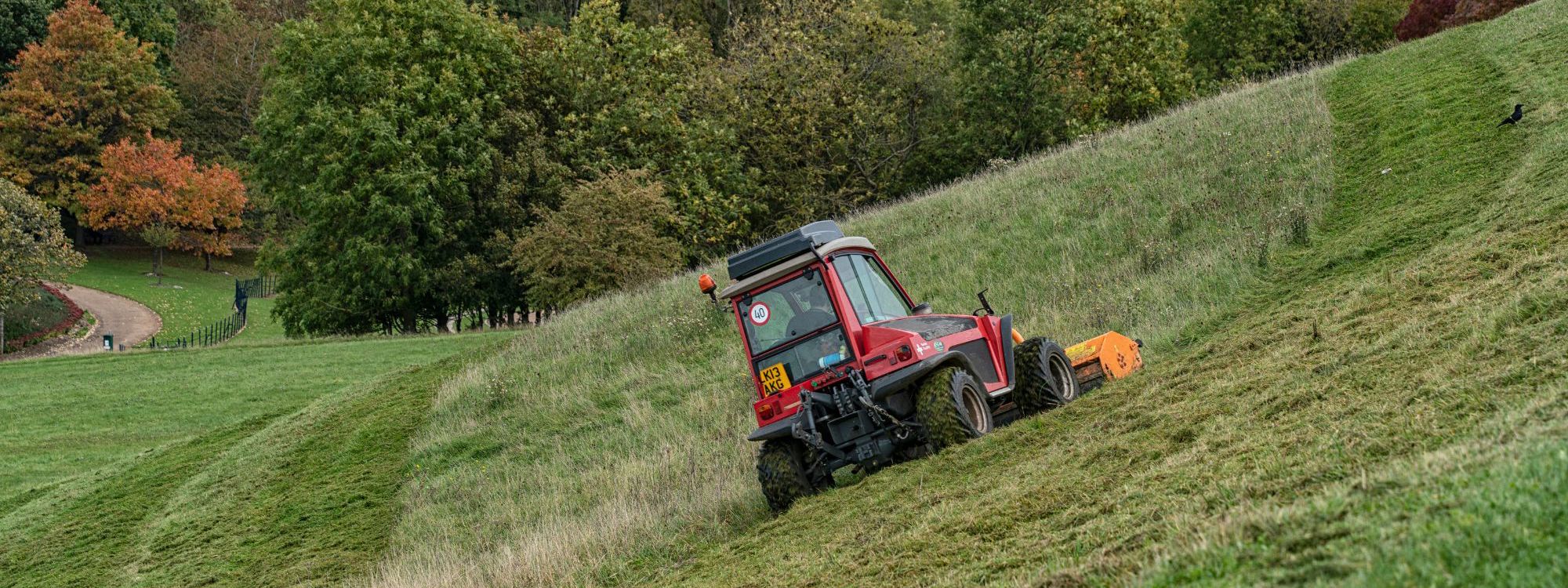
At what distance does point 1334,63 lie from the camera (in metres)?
31.4

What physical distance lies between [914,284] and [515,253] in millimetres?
18767

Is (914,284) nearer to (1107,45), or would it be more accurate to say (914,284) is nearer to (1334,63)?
(1334,63)

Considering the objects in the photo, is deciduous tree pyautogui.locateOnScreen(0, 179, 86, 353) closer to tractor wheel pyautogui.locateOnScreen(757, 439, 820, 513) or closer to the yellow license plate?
the yellow license plate

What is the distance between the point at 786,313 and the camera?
37.4ft

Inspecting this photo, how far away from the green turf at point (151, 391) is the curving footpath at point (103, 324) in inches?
485

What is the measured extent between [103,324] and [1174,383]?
189 ft

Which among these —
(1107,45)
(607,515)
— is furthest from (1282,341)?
(1107,45)

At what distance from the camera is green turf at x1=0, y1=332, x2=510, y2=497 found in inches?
957

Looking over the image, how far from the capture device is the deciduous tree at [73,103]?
6900cm

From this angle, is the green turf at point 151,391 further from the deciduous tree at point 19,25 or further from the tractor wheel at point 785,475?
the deciduous tree at point 19,25

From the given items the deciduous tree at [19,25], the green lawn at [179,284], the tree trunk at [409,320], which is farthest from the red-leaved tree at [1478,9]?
the deciduous tree at [19,25]

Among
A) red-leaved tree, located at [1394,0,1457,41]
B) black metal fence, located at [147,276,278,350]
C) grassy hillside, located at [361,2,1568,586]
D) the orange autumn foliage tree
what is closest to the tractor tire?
grassy hillside, located at [361,2,1568,586]

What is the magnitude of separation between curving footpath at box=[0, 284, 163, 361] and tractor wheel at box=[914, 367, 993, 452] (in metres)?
45.2

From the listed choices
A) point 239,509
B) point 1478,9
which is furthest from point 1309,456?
point 1478,9
